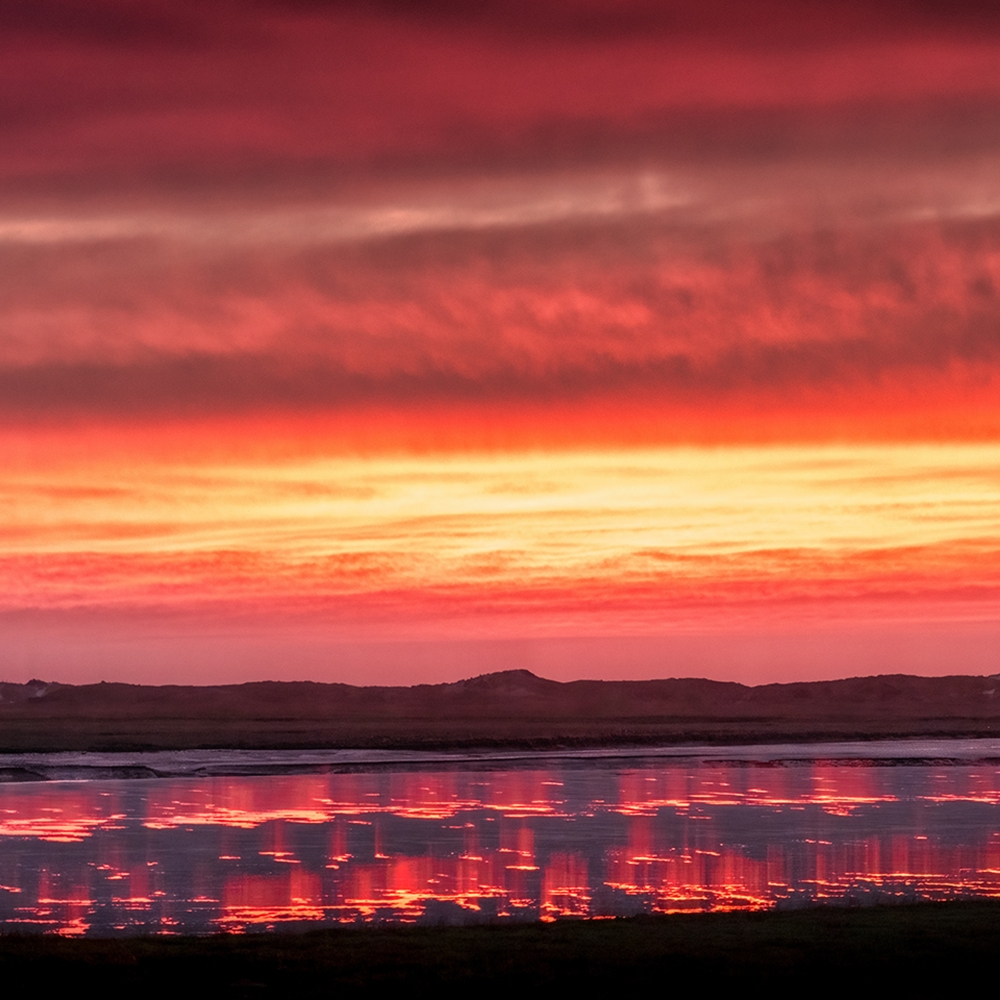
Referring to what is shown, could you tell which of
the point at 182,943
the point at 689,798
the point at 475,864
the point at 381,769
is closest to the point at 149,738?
the point at 381,769

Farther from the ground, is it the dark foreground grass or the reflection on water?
the dark foreground grass

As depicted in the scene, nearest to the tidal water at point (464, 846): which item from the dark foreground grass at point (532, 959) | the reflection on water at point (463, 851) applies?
the reflection on water at point (463, 851)

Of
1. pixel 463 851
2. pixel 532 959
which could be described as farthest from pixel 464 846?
pixel 532 959

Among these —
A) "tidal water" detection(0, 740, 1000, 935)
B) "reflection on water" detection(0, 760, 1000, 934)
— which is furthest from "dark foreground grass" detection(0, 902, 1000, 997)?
"reflection on water" detection(0, 760, 1000, 934)

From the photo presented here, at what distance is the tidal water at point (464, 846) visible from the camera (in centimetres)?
2488

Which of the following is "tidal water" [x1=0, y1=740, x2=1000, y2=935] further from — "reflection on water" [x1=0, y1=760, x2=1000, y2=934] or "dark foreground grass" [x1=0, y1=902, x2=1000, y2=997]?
"dark foreground grass" [x1=0, y1=902, x2=1000, y2=997]

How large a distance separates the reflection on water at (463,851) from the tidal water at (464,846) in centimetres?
8

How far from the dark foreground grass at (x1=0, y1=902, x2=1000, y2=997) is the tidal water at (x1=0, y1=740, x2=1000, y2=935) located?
3.40 m

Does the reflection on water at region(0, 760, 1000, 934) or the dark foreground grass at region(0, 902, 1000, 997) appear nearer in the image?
the dark foreground grass at region(0, 902, 1000, 997)

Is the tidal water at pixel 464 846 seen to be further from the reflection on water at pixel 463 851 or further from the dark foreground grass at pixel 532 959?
the dark foreground grass at pixel 532 959

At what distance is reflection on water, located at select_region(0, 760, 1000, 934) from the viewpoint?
24844 millimetres

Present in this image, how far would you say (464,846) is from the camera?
3428 centimetres

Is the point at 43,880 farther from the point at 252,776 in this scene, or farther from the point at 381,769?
the point at 381,769

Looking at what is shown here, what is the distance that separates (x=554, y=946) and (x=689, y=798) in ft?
107
